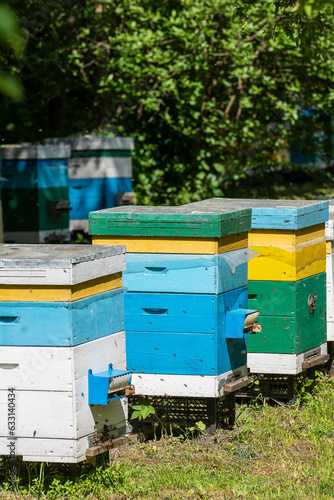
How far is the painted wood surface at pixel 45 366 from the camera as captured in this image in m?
2.90

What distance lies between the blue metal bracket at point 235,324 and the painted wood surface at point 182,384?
21cm

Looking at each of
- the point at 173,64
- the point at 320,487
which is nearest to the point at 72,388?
the point at 320,487

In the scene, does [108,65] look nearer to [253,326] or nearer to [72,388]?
[253,326]

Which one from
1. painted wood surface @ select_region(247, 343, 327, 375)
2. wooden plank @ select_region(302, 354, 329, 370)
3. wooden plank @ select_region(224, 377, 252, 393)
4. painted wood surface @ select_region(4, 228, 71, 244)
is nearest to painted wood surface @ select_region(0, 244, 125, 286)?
A: wooden plank @ select_region(224, 377, 252, 393)

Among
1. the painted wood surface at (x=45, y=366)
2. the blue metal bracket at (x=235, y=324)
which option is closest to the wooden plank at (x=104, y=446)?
the painted wood surface at (x=45, y=366)

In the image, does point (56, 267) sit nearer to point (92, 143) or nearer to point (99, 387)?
point (99, 387)

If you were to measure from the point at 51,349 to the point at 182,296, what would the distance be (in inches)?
35.5

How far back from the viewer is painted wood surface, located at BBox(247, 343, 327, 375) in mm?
4188

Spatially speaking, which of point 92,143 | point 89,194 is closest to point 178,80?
point 92,143

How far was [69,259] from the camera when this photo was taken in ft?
9.37

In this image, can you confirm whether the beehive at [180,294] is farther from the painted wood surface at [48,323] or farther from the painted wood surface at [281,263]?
the painted wood surface at [48,323]

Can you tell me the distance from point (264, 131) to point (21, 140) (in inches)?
151

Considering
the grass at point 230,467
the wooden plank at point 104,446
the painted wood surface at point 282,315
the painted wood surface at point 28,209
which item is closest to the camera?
the wooden plank at point 104,446

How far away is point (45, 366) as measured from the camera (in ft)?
9.57
